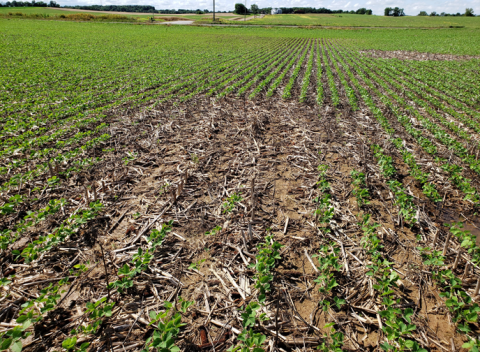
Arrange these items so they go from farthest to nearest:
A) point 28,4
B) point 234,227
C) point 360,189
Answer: point 28,4 < point 360,189 < point 234,227

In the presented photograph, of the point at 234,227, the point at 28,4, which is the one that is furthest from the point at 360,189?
the point at 28,4

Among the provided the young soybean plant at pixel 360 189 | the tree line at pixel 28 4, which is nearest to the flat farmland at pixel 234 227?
the young soybean plant at pixel 360 189

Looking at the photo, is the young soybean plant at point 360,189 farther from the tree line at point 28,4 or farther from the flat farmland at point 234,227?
the tree line at point 28,4

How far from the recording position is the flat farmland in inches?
117

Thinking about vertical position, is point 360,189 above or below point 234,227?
above

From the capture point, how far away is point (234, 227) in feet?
15.1

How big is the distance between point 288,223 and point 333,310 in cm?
175

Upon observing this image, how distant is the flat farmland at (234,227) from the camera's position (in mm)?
2963

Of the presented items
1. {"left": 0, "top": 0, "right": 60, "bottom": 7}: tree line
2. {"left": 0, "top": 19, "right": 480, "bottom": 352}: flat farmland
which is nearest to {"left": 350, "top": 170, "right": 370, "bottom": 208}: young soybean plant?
{"left": 0, "top": 19, "right": 480, "bottom": 352}: flat farmland

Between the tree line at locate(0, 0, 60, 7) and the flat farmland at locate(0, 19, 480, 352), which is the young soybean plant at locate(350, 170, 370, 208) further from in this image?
the tree line at locate(0, 0, 60, 7)

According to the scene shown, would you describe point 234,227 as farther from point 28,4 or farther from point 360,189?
point 28,4

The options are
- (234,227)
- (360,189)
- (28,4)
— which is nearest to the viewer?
(234,227)

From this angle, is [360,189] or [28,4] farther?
[28,4]

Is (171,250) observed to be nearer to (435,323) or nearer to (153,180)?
(153,180)
